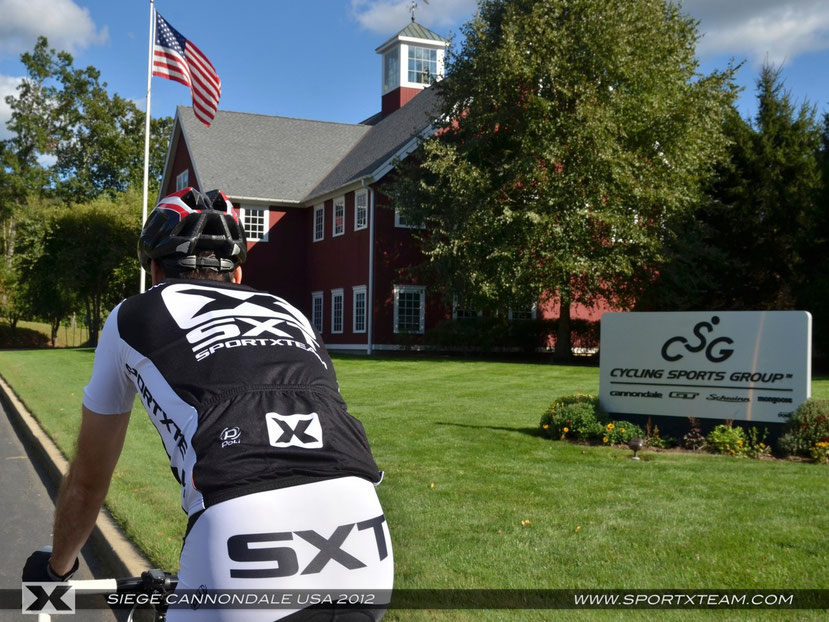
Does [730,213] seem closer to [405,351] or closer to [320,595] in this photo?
[405,351]

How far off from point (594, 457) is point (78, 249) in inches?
1427

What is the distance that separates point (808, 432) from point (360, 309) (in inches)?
962

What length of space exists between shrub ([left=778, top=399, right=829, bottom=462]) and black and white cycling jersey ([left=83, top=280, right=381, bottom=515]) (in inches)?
345

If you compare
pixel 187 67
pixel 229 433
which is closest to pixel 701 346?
pixel 229 433

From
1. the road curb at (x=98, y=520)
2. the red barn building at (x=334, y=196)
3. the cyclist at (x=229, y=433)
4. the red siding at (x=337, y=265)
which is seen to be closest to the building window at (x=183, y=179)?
the red barn building at (x=334, y=196)

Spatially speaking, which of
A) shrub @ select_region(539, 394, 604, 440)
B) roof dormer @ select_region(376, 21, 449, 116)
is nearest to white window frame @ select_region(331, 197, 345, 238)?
roof dormer @ select_region(376, 21, 449, 116)

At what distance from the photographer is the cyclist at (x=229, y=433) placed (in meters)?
2.09

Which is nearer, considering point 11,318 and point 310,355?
point 310,355

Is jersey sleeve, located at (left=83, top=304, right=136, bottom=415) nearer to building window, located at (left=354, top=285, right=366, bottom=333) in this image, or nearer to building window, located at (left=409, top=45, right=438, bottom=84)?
building window, located at (left=354, top=285, right=366, bottom=333)

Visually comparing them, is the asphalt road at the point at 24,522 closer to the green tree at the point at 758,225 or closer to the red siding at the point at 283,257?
the green tree at the point at 758,225

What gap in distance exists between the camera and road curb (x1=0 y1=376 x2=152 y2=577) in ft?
20.4

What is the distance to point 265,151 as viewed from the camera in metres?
39.4

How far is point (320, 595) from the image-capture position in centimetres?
210

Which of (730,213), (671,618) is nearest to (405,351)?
(730,213)
